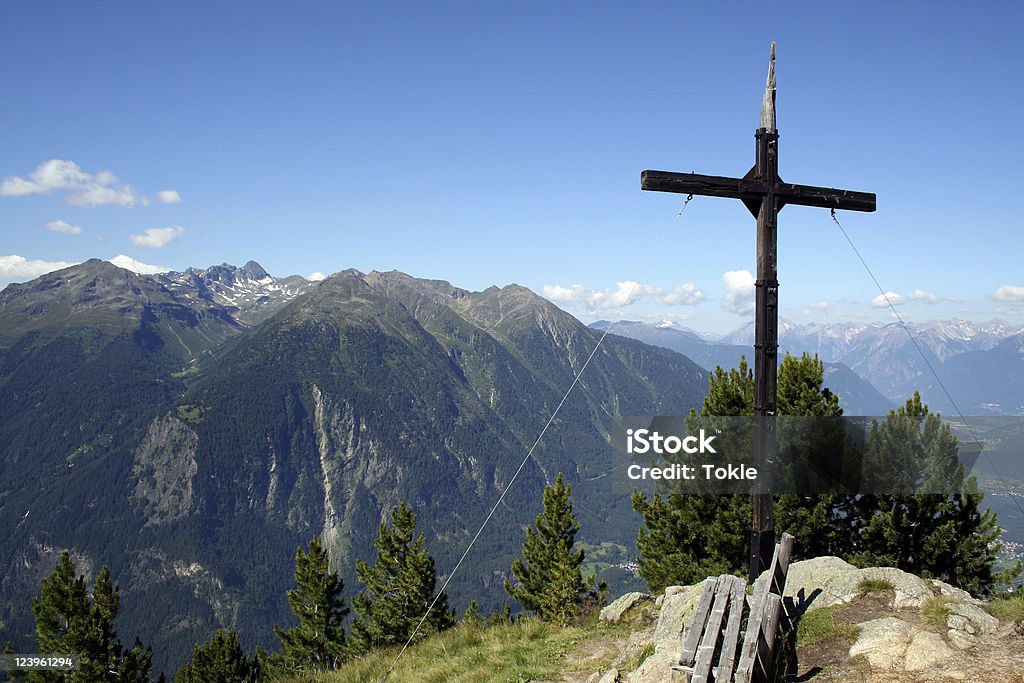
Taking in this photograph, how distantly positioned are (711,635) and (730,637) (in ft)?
1.03

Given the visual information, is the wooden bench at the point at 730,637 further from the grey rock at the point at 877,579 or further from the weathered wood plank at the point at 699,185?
the weathered wood plank at the point at 699,185

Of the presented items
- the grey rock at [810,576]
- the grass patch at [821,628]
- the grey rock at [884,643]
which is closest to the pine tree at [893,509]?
the grey rock at [810,576]

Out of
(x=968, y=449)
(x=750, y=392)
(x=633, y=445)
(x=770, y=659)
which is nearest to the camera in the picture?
(x=770, y=659)

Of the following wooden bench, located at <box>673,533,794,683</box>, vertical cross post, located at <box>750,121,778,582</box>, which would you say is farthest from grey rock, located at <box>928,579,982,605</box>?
wooden bench, located at <box>673,533,794,683</box>

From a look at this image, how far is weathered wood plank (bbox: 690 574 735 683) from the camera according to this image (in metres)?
8.64

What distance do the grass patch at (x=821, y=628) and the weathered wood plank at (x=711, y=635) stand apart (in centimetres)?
301

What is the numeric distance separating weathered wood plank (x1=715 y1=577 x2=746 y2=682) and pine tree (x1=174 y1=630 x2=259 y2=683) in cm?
4769

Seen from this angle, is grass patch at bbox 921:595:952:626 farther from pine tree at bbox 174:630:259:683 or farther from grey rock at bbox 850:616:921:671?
pine tree at bbox 174:630:259:683

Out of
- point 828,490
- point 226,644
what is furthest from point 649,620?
point 226,644

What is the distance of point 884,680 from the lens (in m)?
9.76

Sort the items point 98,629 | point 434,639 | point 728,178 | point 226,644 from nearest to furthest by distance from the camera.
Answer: point 728,178
point 434,639
point 98,629
point 226,644

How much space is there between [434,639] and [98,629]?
29.8 metres

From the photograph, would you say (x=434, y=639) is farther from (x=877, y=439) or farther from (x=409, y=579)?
(x=409, y=579)

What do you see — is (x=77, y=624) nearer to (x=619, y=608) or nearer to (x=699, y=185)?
(x=619, y=608)
